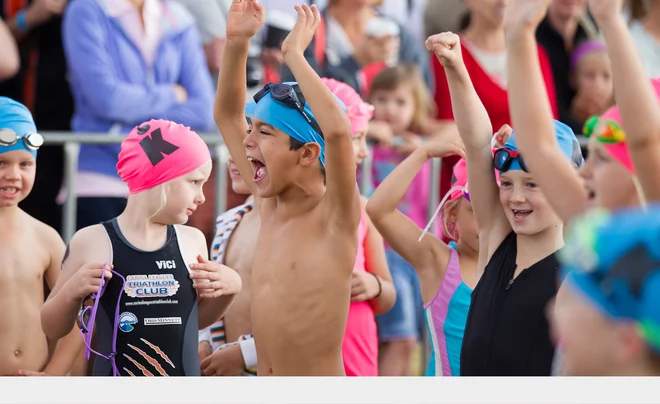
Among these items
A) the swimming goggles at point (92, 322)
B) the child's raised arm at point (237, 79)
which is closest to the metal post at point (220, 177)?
the child's raised arm at point (237, 79)

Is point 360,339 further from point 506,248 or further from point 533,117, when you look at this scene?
point 533,117

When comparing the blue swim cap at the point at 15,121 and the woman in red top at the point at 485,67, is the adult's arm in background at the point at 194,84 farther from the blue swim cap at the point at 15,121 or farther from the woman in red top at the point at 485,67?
the blue swim cap at the point at 15,121

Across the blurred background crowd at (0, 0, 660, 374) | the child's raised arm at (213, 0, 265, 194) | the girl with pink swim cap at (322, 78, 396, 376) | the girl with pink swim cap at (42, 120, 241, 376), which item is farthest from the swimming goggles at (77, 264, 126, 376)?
the blurred background crowd at (0, 0, 660, 374)

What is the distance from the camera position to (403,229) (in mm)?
4633

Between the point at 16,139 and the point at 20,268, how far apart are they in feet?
1.82

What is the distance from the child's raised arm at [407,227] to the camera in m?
4.60

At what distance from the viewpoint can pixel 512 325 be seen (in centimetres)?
354

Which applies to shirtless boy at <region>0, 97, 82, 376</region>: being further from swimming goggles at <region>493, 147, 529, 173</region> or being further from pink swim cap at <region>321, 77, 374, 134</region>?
swimming goggles at <region>493, 147, 529, 173</region>

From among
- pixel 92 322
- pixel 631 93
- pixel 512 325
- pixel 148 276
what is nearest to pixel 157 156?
pixel 148 276

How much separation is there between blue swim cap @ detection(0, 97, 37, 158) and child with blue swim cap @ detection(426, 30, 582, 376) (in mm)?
1827

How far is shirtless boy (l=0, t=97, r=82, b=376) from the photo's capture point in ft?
14.5

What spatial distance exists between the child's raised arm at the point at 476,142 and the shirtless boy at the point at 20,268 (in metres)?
1.83
